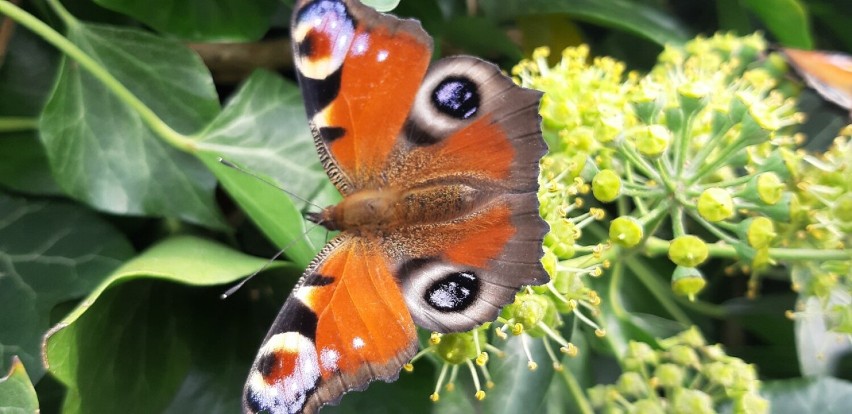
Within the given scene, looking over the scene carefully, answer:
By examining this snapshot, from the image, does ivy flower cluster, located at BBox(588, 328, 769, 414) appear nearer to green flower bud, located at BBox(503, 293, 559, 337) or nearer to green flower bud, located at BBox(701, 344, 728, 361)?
green flower bud, located at BBox(701, 344, 728, 361)

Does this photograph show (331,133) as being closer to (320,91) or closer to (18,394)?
(320,91)

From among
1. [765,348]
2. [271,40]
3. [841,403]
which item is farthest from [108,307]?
[765,348]

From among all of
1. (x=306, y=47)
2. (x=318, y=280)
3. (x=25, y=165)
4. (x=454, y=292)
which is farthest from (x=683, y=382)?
(x=25, y=165)

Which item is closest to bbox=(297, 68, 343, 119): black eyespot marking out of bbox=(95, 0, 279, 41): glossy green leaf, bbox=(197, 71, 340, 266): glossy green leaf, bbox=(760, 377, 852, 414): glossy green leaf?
bbox=(197, 71, 340, 266): glossy green leaf

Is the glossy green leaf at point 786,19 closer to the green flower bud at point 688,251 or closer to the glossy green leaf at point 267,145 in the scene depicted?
Result: the green flower bud at point 688,251

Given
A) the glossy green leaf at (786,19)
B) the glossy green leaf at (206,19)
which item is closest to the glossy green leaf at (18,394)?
the glossy green leaf at (206,19)

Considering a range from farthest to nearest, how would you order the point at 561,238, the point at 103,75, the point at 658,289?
the point at 658,289, the point at 103,75, the point at 561,238
